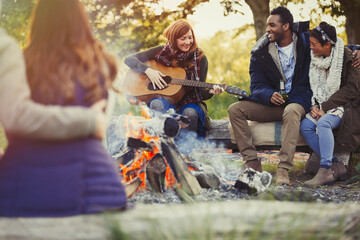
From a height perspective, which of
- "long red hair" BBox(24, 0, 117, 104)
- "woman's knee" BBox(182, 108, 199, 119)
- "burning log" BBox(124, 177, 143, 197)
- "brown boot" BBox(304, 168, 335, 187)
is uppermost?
"long red hair" BBox(24, 0, 117, 104)

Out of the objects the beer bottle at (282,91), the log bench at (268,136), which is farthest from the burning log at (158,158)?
the beer bottle at (282,91)

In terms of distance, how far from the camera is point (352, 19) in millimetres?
8695

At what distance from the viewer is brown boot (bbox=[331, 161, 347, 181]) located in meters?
5.39

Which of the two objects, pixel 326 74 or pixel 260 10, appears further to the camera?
pixel 260 10

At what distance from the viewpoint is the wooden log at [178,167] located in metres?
4.12

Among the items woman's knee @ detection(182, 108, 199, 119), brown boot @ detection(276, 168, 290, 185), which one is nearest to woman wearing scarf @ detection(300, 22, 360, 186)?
brown boot @ detection(276, 168, 290, 185)

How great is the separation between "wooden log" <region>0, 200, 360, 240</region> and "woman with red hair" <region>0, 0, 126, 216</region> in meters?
0.07

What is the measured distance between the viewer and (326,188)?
16.8 feet

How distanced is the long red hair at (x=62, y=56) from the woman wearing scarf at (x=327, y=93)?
140 inches

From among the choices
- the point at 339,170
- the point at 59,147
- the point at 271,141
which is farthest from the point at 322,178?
the point at 59,147

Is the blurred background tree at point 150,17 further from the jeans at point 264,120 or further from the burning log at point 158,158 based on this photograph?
the burning log at point 158,158

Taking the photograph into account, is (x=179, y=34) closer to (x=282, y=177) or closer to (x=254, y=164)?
(x=254, y=164)

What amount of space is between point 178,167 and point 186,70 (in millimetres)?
1890

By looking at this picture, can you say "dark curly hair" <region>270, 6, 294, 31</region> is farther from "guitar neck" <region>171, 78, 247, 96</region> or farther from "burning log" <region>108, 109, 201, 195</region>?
"burning log" <region>108, 109, 201, 195</region>
